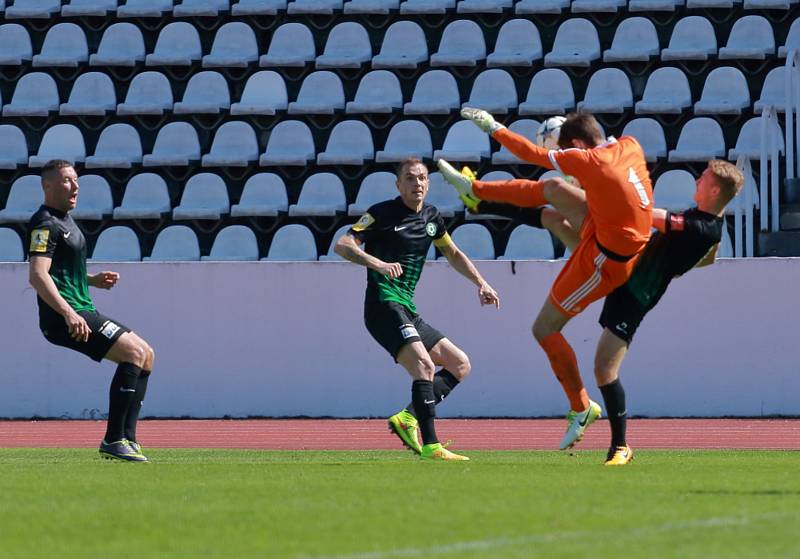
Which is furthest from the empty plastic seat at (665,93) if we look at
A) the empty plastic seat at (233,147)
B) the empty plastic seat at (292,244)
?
the empty plastic seat at (233,147)

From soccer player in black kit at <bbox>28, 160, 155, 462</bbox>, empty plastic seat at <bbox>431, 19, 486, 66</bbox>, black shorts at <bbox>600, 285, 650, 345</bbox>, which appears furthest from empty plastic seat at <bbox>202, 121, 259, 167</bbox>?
black shorts at <bbox>600, 285, 650, 345</bbox>

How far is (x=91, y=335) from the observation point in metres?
10.0

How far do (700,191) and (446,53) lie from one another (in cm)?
1163

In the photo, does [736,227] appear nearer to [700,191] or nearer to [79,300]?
[700,191]

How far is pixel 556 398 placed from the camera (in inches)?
627

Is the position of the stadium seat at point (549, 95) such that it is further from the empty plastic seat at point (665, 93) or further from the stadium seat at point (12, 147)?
the stadium seat at point (12, 147)

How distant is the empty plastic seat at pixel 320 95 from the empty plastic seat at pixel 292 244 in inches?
90.7

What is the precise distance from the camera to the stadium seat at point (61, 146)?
20125 mm

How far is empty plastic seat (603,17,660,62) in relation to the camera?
19938 millimetres

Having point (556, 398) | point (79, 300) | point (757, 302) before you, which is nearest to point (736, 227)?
point (757, 302)

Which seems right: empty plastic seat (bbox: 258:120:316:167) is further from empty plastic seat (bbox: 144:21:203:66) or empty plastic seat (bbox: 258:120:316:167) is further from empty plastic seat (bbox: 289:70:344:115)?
empty plastic seat (bbox: 144:21:203:66)

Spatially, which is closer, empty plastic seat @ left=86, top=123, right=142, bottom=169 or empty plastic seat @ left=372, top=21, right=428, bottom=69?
empty plastic seat @ left=86, top=123, right=142, bottom=169

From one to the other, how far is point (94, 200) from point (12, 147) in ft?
6.08

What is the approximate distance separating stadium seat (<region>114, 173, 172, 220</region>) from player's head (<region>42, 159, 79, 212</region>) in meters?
9.18
